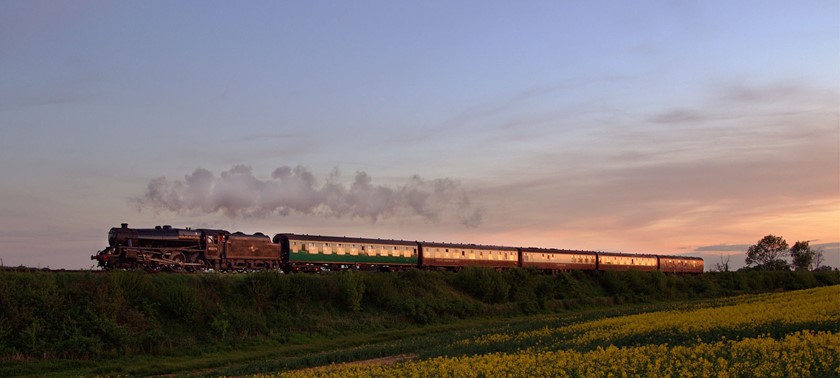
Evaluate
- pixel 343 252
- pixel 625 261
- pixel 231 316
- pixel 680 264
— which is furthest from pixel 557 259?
pixel 231 316

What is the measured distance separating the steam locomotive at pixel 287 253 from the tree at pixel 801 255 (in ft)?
295

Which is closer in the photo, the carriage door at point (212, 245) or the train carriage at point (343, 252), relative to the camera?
the carriage door at point (212, 245)

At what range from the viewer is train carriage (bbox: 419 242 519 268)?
62.4m

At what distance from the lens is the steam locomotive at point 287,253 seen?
43.3 meters

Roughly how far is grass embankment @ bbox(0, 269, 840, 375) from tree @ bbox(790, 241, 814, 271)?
342ft

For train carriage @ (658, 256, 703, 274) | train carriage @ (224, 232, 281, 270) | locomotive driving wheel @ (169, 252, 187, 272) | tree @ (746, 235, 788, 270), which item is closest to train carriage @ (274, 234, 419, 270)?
train carriage @ (224, 232, 281, 270)

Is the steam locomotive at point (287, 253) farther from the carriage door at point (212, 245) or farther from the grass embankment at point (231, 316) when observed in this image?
the grass embankment at point (231, 316)

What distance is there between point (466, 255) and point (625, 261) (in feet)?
97.0

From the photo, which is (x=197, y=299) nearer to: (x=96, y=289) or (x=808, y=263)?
(x=96, y=289)

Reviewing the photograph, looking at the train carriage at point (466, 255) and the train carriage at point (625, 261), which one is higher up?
the train carriage at point (466, 255)

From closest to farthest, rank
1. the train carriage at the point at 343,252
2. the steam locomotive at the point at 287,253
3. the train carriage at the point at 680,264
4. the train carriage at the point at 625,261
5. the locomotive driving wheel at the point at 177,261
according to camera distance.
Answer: the steam locomotive at the point at 287,253 → the locomotive driving wheel at the point at 177,261 → the train carriage at the point at 343,252 → the train carriage at the point at 625,261 → the train carriage at the point at 680,264

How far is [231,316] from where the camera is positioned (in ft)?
129

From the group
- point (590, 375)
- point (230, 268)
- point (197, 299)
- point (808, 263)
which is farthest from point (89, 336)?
point (808, 263)

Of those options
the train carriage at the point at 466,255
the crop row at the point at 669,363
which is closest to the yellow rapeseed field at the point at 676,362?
the crop row at the point at 669,363
